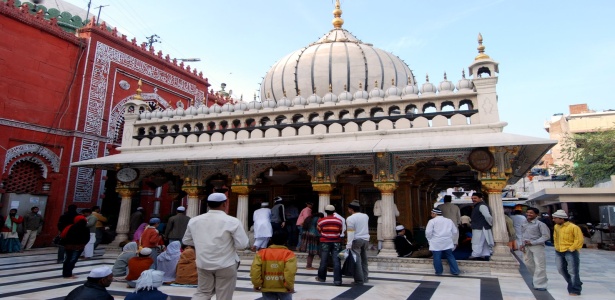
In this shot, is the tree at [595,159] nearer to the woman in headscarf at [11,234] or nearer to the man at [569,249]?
the man at [569,249]

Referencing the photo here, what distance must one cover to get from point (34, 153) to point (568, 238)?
1347cm

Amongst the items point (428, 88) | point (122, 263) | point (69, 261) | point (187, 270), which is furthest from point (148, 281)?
point (428, 88)

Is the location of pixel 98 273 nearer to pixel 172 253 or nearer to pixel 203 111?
pixel 172 253

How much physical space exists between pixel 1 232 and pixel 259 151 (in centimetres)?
717

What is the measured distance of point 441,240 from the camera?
649 centimetres

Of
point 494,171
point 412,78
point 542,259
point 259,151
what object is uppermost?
point 412,78

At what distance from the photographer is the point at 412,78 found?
13.2 metres

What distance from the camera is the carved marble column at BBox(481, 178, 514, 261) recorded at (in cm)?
676

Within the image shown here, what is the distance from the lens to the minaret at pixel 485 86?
7.67m

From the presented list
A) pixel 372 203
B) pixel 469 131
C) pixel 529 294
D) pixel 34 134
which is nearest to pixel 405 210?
pixel 372 203

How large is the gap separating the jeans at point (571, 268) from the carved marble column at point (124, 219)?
9.15 metres

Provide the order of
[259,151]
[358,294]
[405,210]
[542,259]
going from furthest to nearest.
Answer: [405,210], [259,151], [542,259], [358,294]

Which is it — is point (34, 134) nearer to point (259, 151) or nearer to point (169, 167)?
point (169, 167)

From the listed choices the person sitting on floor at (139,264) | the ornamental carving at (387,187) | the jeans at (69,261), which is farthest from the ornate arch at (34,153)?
the ornamental carving at (387,187)
